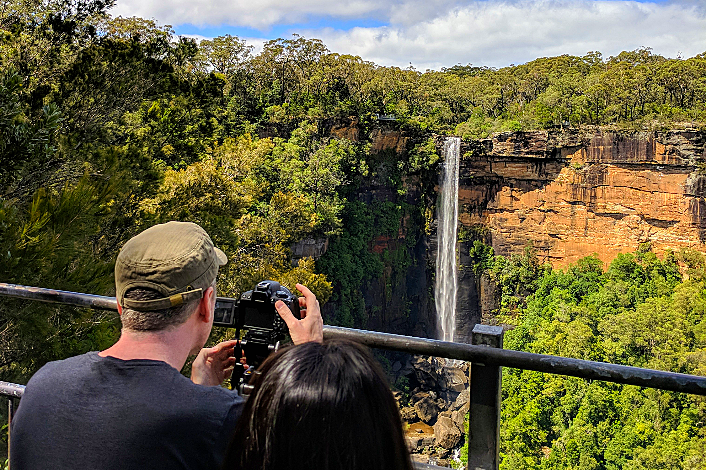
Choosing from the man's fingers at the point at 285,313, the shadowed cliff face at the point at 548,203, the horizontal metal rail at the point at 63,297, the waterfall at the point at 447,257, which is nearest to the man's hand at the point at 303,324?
the man's fingers at the point at 285,313

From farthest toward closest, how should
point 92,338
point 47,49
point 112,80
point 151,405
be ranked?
point 112,80 < point 47,49 < point 92,338 < point 151,405

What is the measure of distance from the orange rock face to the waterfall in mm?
636

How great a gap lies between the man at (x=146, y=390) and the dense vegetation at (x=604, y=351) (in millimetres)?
18181

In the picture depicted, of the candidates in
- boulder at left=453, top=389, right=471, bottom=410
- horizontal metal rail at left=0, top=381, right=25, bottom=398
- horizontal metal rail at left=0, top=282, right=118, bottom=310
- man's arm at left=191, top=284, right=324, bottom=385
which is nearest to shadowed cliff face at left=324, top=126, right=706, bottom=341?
boulder at left=453, top=389, right=471, bottom=410

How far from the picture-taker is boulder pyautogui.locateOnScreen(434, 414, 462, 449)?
20625 mm

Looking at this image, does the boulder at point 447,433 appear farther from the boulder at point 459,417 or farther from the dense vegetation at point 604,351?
the dense vegetation at point 604,351

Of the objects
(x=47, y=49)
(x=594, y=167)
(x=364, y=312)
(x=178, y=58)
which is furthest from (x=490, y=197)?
(x=47, y=49)

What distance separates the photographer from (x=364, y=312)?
96.8 ft

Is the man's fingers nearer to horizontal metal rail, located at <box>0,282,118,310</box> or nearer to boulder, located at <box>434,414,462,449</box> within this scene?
horizontal metal rail, located at <box>0,282,118,310</box>

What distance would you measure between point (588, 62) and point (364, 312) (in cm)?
2233

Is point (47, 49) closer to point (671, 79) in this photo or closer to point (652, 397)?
point (652, 397)

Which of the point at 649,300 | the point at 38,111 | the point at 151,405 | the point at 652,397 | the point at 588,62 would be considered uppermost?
the point at 588,62

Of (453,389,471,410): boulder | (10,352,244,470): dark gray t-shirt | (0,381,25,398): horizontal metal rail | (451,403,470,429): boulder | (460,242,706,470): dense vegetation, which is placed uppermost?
(10,352,244,470): dark gray t-shirt

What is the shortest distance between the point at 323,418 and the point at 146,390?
0.40 meters
